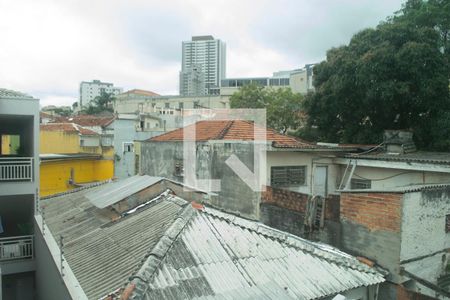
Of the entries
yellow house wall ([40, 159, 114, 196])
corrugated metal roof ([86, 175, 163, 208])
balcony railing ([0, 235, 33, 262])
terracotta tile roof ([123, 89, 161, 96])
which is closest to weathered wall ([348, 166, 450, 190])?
corrugated metal roof ([86, 175, 163, 208])

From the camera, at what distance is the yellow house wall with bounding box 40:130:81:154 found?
28547mm

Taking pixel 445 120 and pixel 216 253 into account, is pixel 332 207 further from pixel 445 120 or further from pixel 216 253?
pixel 445 120

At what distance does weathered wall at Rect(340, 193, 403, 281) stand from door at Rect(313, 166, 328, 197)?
5.11m

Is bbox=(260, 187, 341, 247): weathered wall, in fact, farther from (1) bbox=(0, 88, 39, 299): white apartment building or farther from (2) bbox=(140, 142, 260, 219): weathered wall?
(1) bbox=(0, 88, 39, 299): white apartment building

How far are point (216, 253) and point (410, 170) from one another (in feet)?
26.4

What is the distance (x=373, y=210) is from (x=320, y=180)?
19.8 ft

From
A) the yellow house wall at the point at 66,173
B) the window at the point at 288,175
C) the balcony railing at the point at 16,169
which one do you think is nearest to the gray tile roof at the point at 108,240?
the balcony railing at the point at 16,169

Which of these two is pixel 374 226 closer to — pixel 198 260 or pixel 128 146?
pixel 198 260

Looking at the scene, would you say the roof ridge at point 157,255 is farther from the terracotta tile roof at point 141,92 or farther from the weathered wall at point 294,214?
the terracotta tile roof at point 141,92

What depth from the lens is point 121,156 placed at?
1111 inches

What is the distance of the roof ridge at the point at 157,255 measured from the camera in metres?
5.12

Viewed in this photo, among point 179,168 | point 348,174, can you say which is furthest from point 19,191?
point 348,174

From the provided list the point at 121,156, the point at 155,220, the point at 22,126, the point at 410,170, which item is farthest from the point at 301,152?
the point at 121,156

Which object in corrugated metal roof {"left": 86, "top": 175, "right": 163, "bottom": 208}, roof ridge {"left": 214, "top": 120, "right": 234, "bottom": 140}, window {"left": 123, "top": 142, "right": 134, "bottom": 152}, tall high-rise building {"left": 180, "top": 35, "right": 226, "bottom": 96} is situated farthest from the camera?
tall high-rise building {"left": 180, "top": 35, "right": 226, "bottom": 96}
